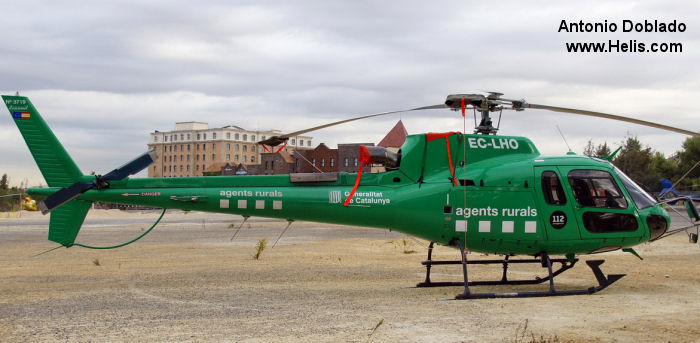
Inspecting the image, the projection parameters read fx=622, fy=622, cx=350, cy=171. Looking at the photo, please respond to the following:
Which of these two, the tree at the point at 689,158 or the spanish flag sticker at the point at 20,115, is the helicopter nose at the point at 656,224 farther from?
the tree at the point at 689,158

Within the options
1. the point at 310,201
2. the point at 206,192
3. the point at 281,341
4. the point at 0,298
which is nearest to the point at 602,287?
the point at 310,201

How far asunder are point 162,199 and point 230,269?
4.63 metres

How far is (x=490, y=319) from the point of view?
998 centimetres

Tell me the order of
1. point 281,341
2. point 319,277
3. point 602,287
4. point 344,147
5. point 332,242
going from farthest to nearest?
point 344,147 → point 332,242 → point 319,277 → point 602,287 → point 281,341

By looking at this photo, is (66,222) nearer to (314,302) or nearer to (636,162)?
(314,302)

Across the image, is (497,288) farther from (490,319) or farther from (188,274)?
(188,274)

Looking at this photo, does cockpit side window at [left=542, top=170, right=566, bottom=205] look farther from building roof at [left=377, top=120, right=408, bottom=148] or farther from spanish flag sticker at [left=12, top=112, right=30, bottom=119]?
building roof at [left=377, top=120, right=408, bottom=148]

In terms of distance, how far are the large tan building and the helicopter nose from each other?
14961 centimetres

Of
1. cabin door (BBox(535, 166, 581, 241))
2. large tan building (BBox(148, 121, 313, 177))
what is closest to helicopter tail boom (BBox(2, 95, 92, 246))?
cabin door (BBox(535, 166, 581, 241))

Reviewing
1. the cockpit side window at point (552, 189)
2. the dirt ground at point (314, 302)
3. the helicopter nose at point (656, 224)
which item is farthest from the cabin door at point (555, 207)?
the helicopter nose at point (656, 224)

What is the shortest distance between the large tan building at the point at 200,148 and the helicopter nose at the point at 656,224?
150m

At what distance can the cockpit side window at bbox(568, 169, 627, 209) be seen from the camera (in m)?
12.6

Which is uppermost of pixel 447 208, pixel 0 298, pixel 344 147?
pixel 344 147

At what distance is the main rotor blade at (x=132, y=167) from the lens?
1323cm
